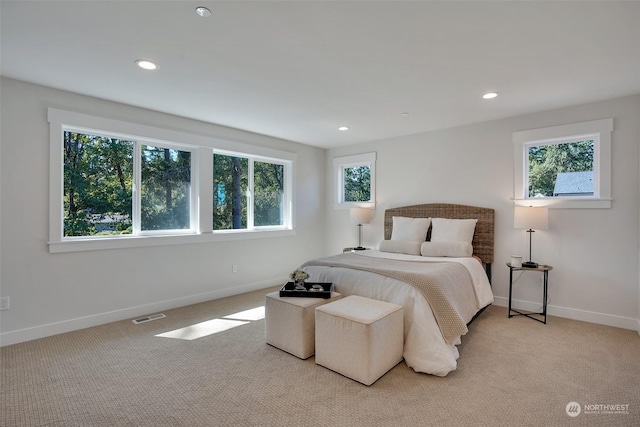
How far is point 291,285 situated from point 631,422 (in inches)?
96.2

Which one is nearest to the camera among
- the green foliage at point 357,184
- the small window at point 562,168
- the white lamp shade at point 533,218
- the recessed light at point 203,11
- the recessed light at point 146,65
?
the recessed light at point 203,11

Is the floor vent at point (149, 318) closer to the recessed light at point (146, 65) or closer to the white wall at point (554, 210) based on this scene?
the recessed light at point (146, 65)

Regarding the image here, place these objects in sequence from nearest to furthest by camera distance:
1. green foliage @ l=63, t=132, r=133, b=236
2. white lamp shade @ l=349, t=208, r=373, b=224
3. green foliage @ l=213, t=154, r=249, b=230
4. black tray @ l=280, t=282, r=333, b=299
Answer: black tray @ l=280, t=282, r=333, b=299
green foliage @ l=63, t=132, r=133, b=236
green foliage @ l=213, t=154, r=249, b=230
white lamp shade @ l=349, t=208, r=373, b=224

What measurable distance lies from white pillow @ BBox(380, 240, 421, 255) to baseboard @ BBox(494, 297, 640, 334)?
4.22 feet

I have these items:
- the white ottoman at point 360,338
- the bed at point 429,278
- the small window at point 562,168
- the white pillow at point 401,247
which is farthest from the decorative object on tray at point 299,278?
the small window at point 562,168

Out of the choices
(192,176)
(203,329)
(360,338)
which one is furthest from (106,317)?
(360,338)

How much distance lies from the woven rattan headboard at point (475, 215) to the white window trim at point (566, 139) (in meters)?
0.41

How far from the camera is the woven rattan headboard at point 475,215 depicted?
4023mm

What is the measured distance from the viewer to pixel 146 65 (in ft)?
8.40

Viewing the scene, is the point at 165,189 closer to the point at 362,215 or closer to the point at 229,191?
the point at 229,191

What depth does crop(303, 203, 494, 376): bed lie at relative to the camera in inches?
94.1

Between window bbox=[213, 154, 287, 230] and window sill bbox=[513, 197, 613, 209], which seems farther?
window bbox=[213, 154, 287, 230]

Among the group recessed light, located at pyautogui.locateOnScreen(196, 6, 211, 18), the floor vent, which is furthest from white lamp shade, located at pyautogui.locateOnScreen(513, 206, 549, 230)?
the floor vent

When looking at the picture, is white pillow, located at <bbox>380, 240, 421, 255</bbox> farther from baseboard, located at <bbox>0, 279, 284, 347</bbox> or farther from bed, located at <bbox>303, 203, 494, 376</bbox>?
baseboard, located at <bbox>0, 279, 284, 347</bbox>
